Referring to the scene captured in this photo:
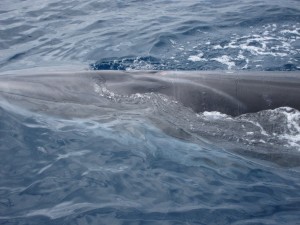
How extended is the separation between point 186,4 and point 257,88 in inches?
509

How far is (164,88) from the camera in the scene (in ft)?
27.6

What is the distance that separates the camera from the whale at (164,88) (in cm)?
788

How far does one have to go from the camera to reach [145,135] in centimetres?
758

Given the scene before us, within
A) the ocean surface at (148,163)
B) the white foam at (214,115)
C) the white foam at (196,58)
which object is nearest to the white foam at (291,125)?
the ocean surface at (148,163)

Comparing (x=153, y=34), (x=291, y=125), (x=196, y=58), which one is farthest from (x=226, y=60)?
(x=291, y=125)

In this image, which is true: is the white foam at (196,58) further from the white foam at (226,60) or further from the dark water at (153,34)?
the white foam at (226,60)

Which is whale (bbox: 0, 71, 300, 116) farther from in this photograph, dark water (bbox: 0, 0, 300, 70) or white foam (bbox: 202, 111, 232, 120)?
dark water (bbox: 0, 0, 300, 70)

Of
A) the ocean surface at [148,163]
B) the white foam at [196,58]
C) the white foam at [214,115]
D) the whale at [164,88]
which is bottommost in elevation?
the ocean surface at [148,163]

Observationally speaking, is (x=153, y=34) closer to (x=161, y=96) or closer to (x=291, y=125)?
(x=161, y=96)

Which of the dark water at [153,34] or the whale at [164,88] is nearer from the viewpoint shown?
the whale at [164,88]

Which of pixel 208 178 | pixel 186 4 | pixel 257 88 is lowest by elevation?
pixel 208 178

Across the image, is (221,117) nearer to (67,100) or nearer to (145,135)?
(145,135)

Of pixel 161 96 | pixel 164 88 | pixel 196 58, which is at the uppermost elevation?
pixel 164 88

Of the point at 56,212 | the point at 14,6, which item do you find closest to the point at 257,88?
the point at 56,212
